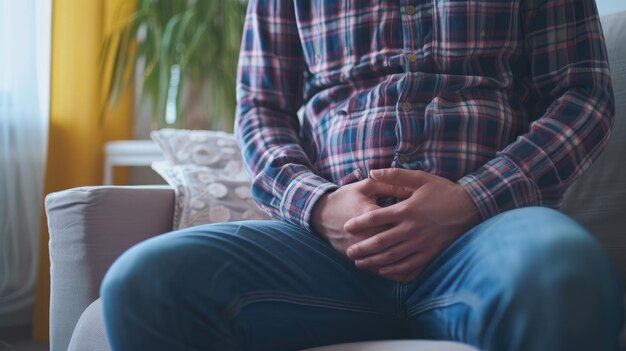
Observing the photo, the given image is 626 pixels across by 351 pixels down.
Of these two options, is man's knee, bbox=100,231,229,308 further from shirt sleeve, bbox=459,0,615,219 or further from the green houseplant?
the green houseplant

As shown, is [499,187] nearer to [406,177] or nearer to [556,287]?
[406,177]

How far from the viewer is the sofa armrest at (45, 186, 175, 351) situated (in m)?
1.10

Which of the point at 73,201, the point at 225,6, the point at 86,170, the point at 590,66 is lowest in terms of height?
the point at 86,170

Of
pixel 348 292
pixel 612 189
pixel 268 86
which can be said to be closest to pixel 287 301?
pixel 348 292

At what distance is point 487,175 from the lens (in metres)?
0.82

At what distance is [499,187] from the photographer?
2.66ft

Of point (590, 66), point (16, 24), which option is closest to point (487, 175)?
point (590, 66)

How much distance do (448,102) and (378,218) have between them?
229 mm

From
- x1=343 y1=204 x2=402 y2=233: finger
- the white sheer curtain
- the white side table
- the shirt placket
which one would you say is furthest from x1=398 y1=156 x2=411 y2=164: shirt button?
the white sheer curtain

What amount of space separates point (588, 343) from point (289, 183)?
477 millimetres

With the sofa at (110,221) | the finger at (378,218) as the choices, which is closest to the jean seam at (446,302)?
the finger at (378,218)

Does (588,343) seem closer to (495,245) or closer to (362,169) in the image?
(495,245)

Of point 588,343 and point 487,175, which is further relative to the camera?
point 487,175

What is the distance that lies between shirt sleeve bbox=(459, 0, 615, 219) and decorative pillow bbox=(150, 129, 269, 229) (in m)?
0.61
